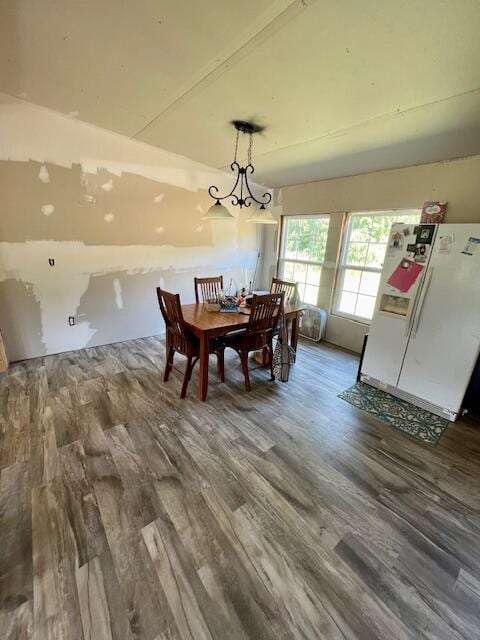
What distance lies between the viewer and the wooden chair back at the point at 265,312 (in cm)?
248

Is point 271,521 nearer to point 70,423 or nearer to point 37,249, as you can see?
point 70,423

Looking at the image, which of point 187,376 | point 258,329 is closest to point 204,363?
point 187,376

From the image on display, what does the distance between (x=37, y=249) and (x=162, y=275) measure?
147 cm

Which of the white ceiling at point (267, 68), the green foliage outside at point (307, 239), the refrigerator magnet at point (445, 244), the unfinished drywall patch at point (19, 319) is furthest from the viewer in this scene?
the green foliage outside at point (307, 239)

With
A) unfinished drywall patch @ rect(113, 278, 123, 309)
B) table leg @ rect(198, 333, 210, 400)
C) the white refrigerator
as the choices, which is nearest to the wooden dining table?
table leg @ rect(198, 333, 210, 400)

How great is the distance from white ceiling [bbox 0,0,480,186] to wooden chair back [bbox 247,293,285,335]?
61.1 inches

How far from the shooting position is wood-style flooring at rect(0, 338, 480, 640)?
3.71 ft

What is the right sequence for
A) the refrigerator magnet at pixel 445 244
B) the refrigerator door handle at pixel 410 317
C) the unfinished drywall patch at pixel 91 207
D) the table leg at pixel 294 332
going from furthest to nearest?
the table leg at pixel 294 332 → the unfinished drywall patch at pixel 91 207 → the refrigerator door handle at pixel 410 317 → the refrigerator magnet at pixel 445 244

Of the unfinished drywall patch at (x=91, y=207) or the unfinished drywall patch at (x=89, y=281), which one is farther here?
the unfinished drywall patch at (x=89, y=281)

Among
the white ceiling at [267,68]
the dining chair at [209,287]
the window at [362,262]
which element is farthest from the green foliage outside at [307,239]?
the dining chair at [209,287]

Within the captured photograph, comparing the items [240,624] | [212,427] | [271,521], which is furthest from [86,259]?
[240,624]

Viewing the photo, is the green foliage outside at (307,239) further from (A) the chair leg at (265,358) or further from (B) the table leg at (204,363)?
(B) the table leg at (204,363)

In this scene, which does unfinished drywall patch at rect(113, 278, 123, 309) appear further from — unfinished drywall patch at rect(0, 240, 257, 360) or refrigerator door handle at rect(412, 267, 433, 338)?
refrigerator door handle at rect(412, 267, 433, 338)

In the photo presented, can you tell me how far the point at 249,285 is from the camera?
16.6 feet
